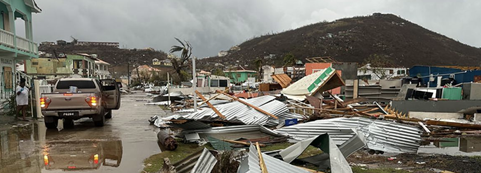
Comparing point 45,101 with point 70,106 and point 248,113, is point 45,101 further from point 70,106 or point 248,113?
point 248,113

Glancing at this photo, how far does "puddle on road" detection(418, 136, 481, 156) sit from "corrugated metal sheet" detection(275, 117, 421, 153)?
1.30ft

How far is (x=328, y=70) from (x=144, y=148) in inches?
397

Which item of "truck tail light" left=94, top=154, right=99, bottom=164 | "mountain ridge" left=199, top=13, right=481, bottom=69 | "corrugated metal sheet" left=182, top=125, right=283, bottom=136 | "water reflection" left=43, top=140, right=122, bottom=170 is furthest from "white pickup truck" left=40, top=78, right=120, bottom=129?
"mountain ridge" left=199, top=13, right=481, bottom=69

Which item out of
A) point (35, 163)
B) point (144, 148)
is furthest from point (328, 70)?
point (35, 163)

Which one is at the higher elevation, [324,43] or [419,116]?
[324,43]

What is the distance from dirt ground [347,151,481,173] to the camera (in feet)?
19.0

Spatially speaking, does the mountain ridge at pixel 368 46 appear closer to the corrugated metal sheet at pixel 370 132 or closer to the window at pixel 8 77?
the window at pixel 8 77

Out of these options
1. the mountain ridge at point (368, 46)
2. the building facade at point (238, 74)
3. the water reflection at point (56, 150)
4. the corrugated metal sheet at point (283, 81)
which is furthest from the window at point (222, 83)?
the mountain ridge at point (368, 46)

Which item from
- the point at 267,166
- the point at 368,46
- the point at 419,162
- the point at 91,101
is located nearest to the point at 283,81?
the point at 91,101

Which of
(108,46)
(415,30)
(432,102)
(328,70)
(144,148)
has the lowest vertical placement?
(144,148)

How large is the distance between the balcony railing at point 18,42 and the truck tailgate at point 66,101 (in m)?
6.56

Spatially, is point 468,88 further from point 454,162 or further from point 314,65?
point 314,65

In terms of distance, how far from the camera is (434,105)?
488 inches

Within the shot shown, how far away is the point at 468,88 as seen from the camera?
13398 millimetres
